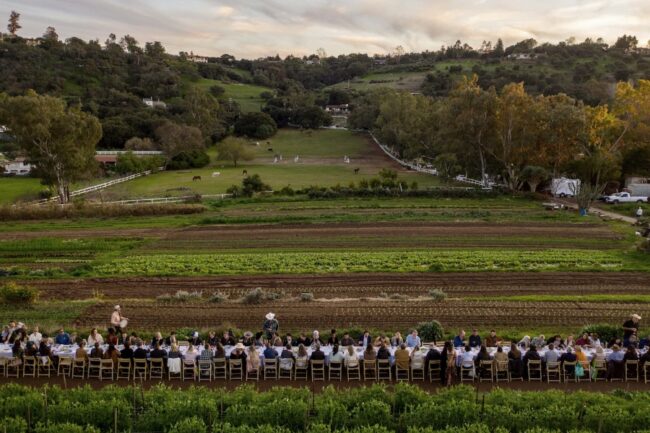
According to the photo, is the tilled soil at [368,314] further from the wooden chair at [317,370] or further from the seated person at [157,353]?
the seated person at [157,353]

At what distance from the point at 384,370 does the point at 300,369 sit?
7.79 feet

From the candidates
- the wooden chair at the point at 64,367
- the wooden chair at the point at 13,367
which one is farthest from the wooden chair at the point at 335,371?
the wooden chair at the point at 13,367

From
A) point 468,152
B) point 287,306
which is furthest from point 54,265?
point 468,152

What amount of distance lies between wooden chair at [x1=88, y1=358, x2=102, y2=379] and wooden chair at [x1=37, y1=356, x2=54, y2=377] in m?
1.18

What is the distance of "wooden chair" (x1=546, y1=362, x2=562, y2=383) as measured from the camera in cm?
1471

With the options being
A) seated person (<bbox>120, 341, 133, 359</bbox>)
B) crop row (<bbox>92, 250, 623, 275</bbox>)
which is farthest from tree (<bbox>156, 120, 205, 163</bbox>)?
seated person (<bbox>120, 341, 133, 359</bbox>)

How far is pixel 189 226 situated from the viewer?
4191 cm

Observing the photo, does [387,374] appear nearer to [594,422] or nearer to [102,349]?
[594,422]

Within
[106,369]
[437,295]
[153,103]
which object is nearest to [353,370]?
[106,369]

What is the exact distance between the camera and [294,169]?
81.1m

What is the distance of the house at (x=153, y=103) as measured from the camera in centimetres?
12344

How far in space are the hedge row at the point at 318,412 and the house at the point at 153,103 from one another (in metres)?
116

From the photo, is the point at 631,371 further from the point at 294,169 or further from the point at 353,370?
the point at 294,169

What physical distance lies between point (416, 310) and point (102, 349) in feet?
38.4
